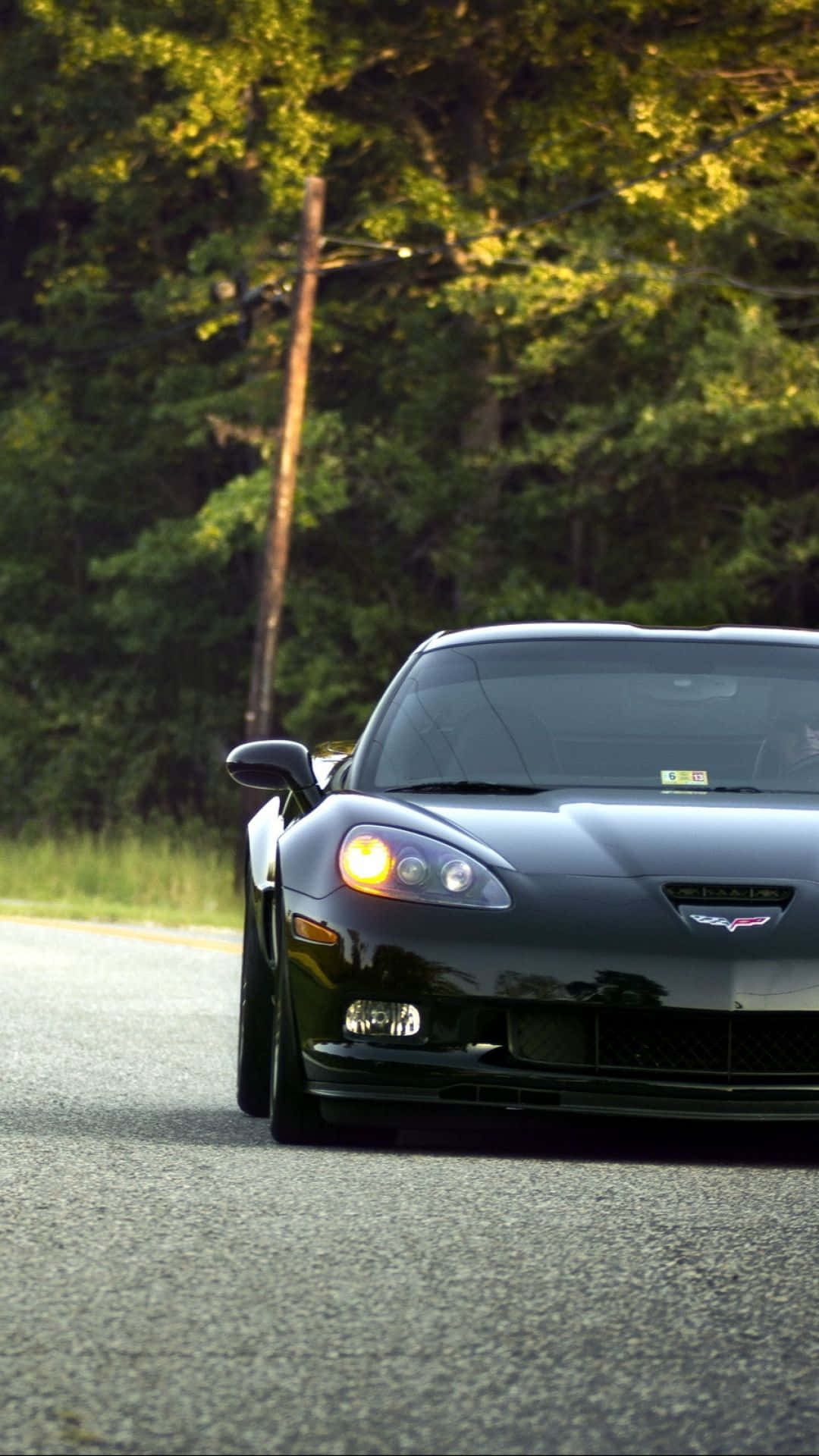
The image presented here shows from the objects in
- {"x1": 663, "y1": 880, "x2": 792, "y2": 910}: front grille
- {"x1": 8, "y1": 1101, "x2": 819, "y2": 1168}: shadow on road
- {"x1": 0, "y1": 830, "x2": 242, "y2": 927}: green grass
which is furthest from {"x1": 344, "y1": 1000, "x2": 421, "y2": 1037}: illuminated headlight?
{"x1": 0, "y1": 830, "x2": 242, "y2": 927}: green grass

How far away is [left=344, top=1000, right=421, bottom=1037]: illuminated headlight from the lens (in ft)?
21.9

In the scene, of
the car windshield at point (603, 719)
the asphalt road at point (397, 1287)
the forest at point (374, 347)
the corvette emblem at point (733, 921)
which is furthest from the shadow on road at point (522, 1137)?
the forest at point (374, 347)

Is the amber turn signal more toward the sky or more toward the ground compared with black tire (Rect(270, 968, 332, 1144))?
more toward the sky

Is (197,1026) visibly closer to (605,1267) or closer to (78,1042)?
(78,1042)

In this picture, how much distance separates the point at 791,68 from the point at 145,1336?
92.2 ft

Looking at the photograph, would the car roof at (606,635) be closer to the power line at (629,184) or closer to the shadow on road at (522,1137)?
the shadow on road at (522,1137)

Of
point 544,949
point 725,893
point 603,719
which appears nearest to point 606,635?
point 603,719

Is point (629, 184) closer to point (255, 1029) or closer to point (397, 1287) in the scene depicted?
point (255, 1029)

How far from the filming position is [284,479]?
1066 inches

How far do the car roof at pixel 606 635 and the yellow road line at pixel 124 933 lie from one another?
7.32 metres

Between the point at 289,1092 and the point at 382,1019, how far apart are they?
19.1 inches

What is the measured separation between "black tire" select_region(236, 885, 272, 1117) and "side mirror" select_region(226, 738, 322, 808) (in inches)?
18.1

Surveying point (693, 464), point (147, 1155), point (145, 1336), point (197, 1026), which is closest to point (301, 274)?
point (693, 464)

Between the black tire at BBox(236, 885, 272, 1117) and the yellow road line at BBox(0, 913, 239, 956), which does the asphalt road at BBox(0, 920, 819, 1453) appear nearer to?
the black tire at BBox(236, 885, 272, 1117)
